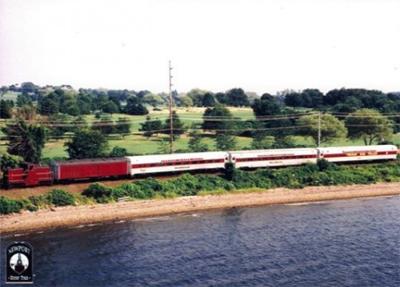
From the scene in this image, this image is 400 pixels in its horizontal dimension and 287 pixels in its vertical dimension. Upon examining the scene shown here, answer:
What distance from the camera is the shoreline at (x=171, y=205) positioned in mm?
53906

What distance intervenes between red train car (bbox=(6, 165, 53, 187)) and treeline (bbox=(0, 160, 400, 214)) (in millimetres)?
2156

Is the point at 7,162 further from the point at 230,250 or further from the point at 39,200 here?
the point at 230,250

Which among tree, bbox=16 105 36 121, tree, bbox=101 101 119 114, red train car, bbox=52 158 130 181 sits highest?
tree, bbox=101 101 119 114

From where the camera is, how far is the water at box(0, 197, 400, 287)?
39.1m

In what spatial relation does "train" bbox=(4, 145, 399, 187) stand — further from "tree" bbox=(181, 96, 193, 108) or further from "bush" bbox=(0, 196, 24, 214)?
"tree" bbox=(181, 96, 193, 108)

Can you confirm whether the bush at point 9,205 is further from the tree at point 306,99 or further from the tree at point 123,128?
the tree at point 306,99

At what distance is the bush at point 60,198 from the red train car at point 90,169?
2495 mm

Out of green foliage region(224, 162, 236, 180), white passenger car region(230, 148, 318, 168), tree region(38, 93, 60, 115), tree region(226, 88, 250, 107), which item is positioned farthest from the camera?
tree region(226, 88, 250, 107)

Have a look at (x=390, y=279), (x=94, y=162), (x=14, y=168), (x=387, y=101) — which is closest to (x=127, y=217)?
(x=94, y=162)

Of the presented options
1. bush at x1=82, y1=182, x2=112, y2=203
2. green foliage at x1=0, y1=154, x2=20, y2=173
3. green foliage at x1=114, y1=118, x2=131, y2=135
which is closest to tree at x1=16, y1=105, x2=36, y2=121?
green foliage at x1=114, y1=118, x2=131, y2=135

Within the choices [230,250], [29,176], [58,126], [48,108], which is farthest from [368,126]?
[48,108]

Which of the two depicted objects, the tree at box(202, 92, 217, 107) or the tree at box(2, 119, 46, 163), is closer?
the tree at box(2, 119, 46, 163)

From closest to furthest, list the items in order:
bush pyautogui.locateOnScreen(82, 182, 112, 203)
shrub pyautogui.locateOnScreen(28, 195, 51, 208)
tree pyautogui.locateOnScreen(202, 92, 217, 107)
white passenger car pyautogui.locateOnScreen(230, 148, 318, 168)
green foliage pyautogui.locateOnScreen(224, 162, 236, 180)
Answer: shrub pyautogui.locateOnScreen(28, 195, 51, 208)
bush pyautogui.locateOnScreen(82, 182, 112, 203)
green foliage pyautogui.locateOnScreen(224, 162, 236, 180)
white passenger car pyautogui.locateOnScreen(230, 148, 318, 168)
tree pyautogui.locateOnScreen(202, 92, 217, 107)

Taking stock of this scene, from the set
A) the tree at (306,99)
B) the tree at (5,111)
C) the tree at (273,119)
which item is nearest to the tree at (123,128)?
the tree at (5,111)
